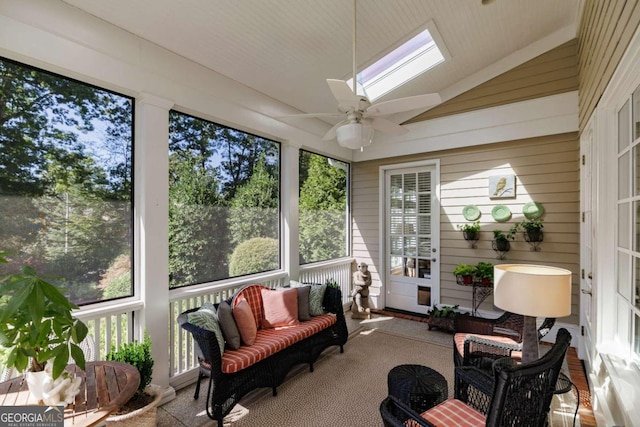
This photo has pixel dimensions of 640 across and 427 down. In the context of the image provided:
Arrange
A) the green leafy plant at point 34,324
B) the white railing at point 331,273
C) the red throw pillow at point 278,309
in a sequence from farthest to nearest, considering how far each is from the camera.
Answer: the white railing at point 331,273 < the red throw pillow at point 278,309 < the green leafy plant at point 34,324

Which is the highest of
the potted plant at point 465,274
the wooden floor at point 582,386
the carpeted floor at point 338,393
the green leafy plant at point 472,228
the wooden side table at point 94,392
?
the green leafy plant at point 472,228

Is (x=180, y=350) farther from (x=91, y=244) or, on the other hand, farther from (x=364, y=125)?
(x=364, y=125)

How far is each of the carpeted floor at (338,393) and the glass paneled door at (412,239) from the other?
978 millimetres

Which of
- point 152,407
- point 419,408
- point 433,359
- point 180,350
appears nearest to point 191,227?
point 180,350

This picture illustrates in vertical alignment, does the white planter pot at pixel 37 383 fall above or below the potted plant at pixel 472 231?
below

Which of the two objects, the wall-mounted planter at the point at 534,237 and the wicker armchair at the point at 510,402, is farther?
the wall-mounted planter at the point at 534,237

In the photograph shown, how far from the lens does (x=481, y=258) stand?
4199 millimetres

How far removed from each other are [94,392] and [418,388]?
1853 mm

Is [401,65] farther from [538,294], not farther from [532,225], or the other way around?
[538,294]

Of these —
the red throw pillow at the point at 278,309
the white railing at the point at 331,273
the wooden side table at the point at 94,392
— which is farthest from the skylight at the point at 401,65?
the wooden side table at the point at 94,392

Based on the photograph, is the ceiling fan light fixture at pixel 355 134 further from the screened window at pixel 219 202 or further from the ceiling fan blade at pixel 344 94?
the screened window at pixel 219 202

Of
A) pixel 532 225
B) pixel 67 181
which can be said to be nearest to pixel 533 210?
pixel 532 225

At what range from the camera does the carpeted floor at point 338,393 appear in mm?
2320

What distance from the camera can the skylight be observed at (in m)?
3.61
